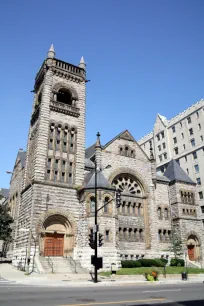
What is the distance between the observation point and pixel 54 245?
1211 inches

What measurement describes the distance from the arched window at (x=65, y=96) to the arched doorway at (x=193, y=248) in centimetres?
2587

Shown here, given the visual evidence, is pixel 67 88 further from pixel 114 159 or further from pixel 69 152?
pixel 114 159

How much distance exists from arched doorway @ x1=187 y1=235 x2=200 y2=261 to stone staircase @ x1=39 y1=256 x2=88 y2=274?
57.1 feet

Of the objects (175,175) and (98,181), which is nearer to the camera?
(98,181)

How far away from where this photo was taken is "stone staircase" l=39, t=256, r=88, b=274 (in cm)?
2661

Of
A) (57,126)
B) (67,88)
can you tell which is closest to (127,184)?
(57,126)

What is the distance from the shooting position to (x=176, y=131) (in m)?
62.1

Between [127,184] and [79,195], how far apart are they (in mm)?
8237

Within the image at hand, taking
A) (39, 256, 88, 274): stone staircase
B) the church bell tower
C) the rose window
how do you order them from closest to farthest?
1. (39, 256, 88, 274): stone staircase
2. the church bell tower
3. the rose window

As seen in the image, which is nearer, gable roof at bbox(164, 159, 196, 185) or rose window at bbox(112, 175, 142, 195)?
rose window at bbox(112, 175, 142, 195)

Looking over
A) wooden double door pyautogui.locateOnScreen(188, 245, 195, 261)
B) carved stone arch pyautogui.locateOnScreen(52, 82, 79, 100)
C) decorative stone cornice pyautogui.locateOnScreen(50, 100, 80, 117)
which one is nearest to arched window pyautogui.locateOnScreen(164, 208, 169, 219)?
wooden double door pyautogui.locateOnScreen(188, 245, 195, 261)

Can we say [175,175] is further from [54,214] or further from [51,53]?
[51,53]

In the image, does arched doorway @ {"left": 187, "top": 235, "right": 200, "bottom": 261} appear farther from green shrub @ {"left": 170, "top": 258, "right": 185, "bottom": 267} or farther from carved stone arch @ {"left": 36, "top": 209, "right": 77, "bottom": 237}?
carved stone arch @ {"left": 36, "top": 209, "right": 77, "bottom": 237}

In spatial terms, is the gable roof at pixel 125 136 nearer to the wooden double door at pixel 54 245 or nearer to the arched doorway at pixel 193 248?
the wooden double door at pixel 54 245
